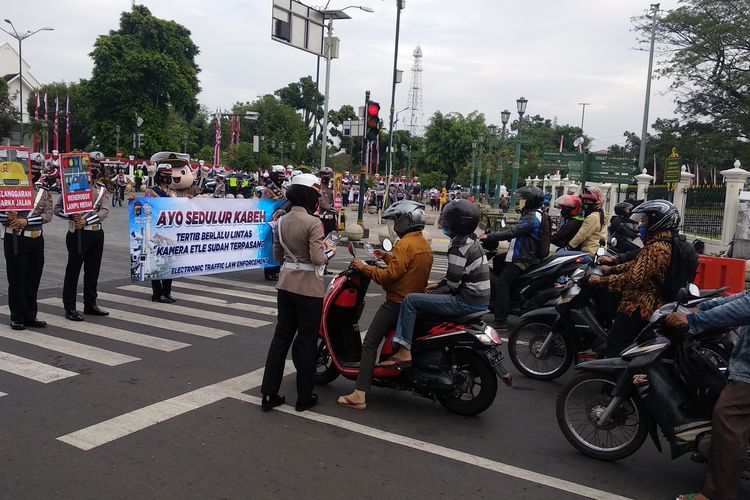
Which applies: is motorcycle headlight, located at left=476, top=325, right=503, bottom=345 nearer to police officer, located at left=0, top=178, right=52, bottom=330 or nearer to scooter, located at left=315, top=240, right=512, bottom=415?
scooter, located at left=315, top=240, right=512, bottom=415

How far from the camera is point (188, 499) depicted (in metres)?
3.59

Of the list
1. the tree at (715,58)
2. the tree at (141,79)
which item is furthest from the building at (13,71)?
the tree at (715,58)

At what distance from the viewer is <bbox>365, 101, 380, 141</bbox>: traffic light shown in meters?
15.9

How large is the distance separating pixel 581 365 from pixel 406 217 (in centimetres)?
168

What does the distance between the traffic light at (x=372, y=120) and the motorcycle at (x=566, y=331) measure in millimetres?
10238

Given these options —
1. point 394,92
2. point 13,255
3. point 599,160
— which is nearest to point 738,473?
point 13,255

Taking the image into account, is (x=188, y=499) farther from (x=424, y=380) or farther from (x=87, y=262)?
(x=87, y=262)

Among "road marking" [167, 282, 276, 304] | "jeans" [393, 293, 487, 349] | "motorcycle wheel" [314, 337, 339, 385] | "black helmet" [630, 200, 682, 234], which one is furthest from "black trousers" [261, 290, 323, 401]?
"road marking" [167, 282, 276, 304]

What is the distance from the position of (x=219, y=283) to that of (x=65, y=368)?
5031 mm

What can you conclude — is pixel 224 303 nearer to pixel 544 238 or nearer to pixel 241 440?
pixel 544 238

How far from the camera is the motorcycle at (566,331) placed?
5996mm

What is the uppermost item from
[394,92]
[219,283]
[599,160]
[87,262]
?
[394,92]

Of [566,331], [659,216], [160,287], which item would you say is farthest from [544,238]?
[160,287]

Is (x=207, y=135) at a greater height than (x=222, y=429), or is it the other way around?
(x=207, y=135)
